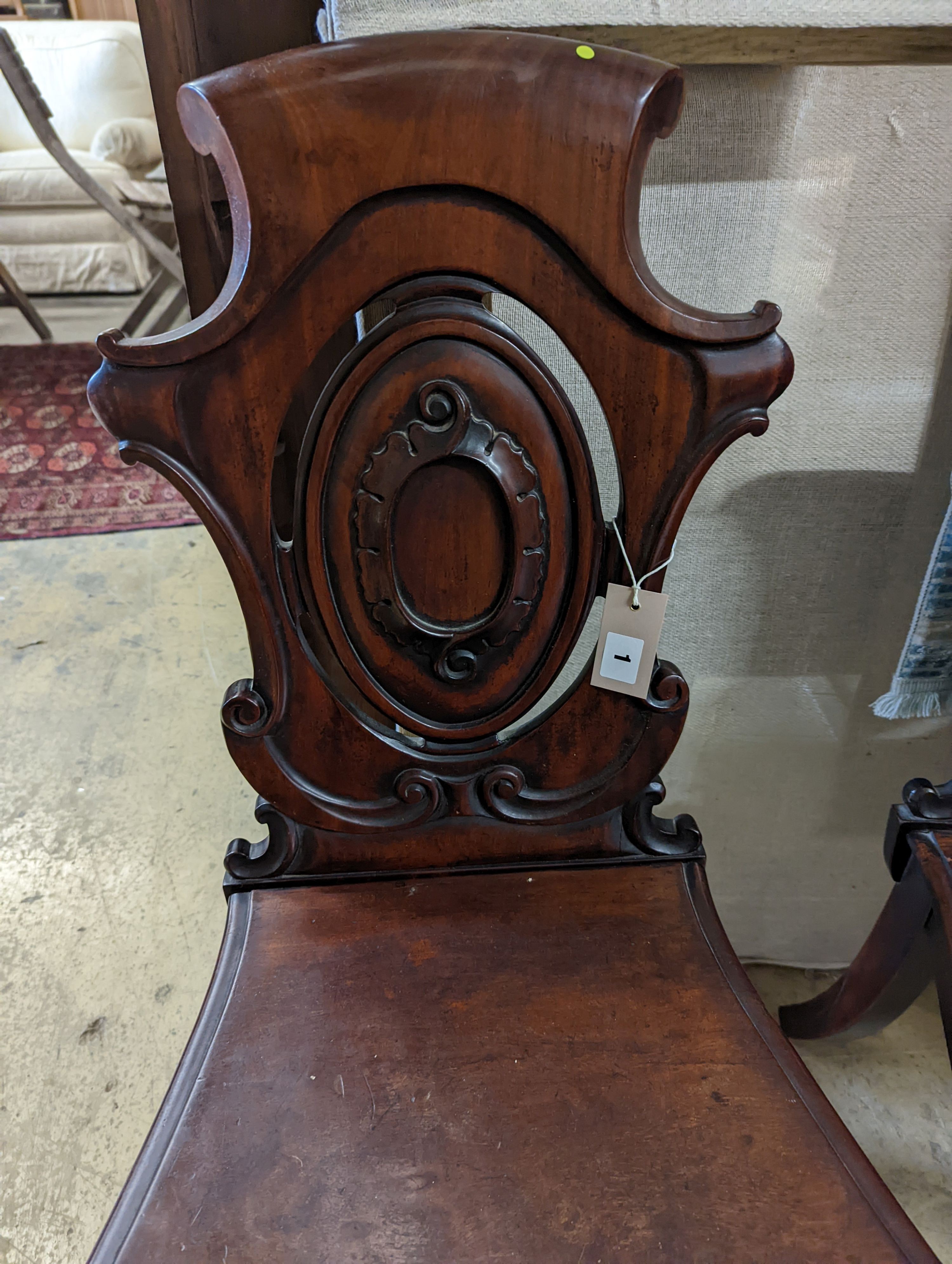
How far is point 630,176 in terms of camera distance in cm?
52

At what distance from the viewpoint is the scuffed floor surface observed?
1.00m

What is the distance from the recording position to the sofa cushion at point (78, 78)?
12.8 ft

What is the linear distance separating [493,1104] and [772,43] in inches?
30.6

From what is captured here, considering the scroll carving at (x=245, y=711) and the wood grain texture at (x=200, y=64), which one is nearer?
the scroll carving at (x=245, y=711)

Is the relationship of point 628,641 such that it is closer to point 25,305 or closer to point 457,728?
point 457,728

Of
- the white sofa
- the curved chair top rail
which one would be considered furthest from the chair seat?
the white sofa

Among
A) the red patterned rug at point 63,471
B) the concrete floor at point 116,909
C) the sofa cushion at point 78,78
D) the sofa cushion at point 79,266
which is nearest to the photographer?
the concrete floor at point 116,909

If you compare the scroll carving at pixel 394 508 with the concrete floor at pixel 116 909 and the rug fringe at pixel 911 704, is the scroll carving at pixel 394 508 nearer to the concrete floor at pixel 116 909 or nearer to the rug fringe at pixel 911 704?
the rug fringe at pixel 911 704

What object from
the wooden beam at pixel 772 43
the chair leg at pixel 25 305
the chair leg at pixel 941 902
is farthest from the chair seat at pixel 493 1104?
the chair leg at pixel 25 305

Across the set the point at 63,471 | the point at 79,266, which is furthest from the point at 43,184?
the point at 63,471

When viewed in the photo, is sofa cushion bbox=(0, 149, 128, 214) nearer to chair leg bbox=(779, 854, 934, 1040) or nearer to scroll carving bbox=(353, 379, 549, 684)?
scroll carving bbox=(353, 379, 549, 684)

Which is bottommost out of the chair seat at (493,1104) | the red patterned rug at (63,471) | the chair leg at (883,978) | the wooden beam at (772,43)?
the red patterned rug at (63,471)

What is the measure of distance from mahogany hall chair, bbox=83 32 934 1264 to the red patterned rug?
1.62m

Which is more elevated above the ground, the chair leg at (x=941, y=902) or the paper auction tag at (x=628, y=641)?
the paper auction tag at (x=628, y=641)
